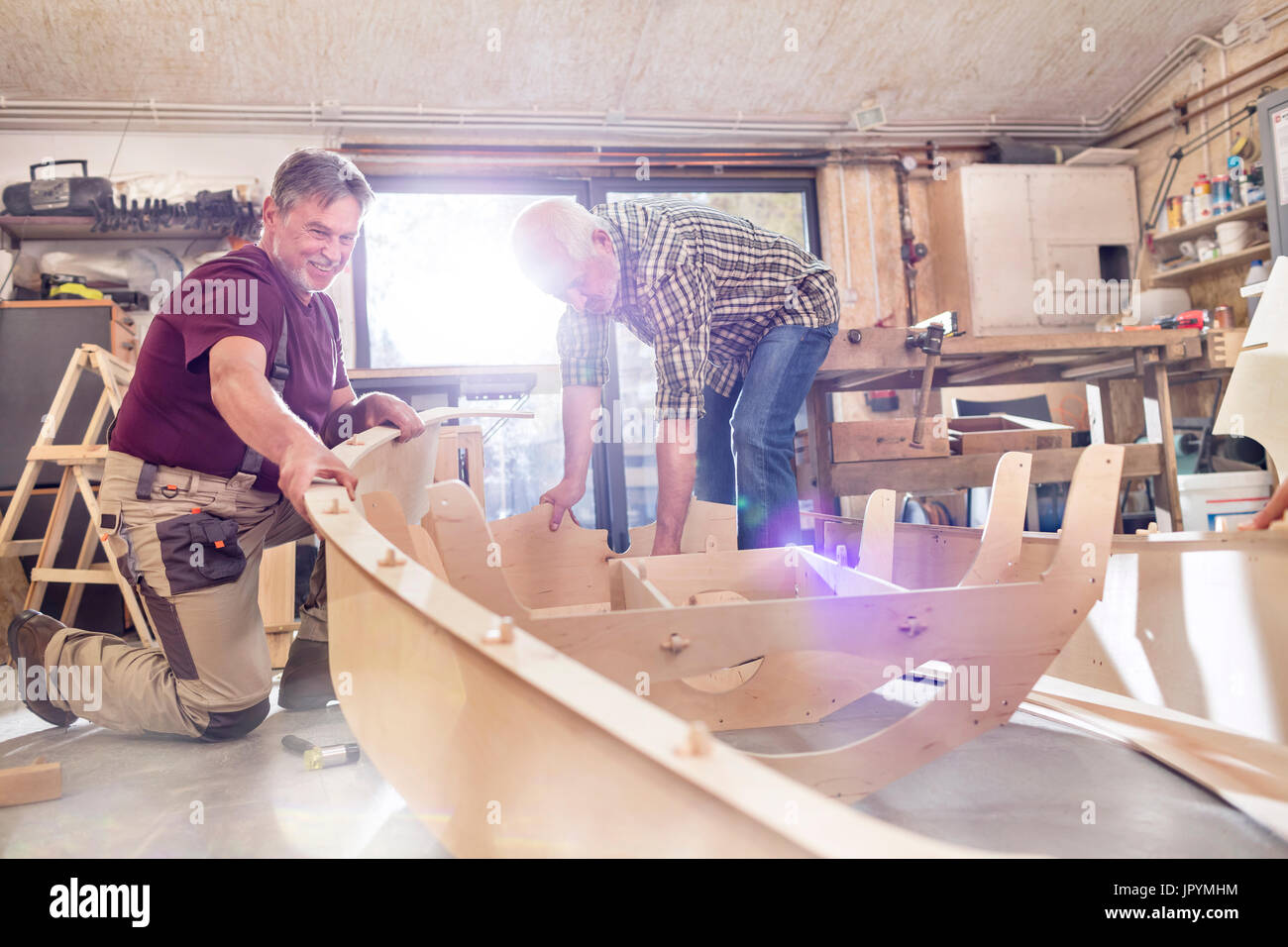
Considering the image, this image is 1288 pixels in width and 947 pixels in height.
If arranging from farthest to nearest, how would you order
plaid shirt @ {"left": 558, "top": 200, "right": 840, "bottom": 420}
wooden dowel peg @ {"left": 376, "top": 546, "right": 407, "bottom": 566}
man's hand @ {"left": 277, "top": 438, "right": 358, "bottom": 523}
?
1. plaid shirt @ {"left": 558, "top": 200, "right": 840, "bottom": 420}
2. man's hand @ {"left": 277, "top": 438, "right": 358, "bottom": 523}
3. wooden dowel peg @ {"left": 376, "top": 546, "right": 407, "bottom": 566}

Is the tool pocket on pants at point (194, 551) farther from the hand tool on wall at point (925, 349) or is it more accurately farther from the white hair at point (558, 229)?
the hand tool on wall at point (925, 349)

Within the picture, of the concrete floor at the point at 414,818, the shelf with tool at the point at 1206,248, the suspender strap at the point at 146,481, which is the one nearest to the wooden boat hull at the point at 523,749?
the concrete floor at the point at 414,818

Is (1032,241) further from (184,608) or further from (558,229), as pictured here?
(184,608)

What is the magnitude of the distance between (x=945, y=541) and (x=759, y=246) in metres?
0.97

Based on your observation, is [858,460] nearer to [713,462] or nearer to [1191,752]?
[713,462]

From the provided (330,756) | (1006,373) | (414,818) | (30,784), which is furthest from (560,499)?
(1006,373)

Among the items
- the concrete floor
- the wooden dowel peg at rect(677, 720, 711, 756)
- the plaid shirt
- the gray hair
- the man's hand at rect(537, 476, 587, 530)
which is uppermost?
the gray hair

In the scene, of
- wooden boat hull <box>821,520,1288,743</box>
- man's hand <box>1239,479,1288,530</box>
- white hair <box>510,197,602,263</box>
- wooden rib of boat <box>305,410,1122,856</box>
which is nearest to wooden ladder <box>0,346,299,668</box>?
wooden rib of boat <box>305,410,1122,856</box>

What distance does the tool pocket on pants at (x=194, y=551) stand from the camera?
1696mm

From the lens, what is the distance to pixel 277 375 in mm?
1737

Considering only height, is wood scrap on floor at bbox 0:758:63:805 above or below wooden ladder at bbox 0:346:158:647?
below

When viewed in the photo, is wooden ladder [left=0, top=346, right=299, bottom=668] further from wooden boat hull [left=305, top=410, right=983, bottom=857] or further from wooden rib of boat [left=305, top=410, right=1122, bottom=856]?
wooden boat hull [left=305, top=410, right=983, bottom=857]

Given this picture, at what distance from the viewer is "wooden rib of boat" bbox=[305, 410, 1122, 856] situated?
1.73ft

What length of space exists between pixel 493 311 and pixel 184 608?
405cm
